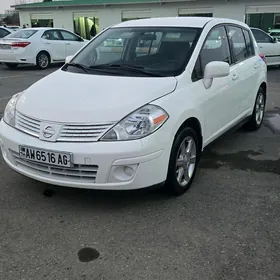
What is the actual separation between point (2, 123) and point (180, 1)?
20.0 meters

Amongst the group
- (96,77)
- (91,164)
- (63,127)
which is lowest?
(91,164)

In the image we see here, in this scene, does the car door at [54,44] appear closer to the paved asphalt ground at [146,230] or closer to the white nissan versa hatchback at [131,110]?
the white nissan versa hatchback at [131,110]

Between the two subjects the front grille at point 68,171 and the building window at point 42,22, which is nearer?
the front grille at point 68,171

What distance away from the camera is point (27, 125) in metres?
3.41

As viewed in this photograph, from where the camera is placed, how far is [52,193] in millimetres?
3744

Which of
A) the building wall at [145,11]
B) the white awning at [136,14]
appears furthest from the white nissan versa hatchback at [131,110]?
the white awning at [136,14]

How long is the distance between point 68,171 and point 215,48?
2352 mm

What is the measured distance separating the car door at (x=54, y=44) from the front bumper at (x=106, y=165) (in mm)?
11568

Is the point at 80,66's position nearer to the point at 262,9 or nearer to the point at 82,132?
the point at 82,132

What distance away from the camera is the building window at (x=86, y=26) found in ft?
81.9

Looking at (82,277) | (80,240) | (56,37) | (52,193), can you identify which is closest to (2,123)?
(52,193)

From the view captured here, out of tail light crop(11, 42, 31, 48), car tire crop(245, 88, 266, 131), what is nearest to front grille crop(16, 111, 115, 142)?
car tire crop(245, 88, 266, 131)

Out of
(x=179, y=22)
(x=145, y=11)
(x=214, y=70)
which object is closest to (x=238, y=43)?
(x=179, y=22)

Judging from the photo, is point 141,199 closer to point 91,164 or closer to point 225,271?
point 91,164
